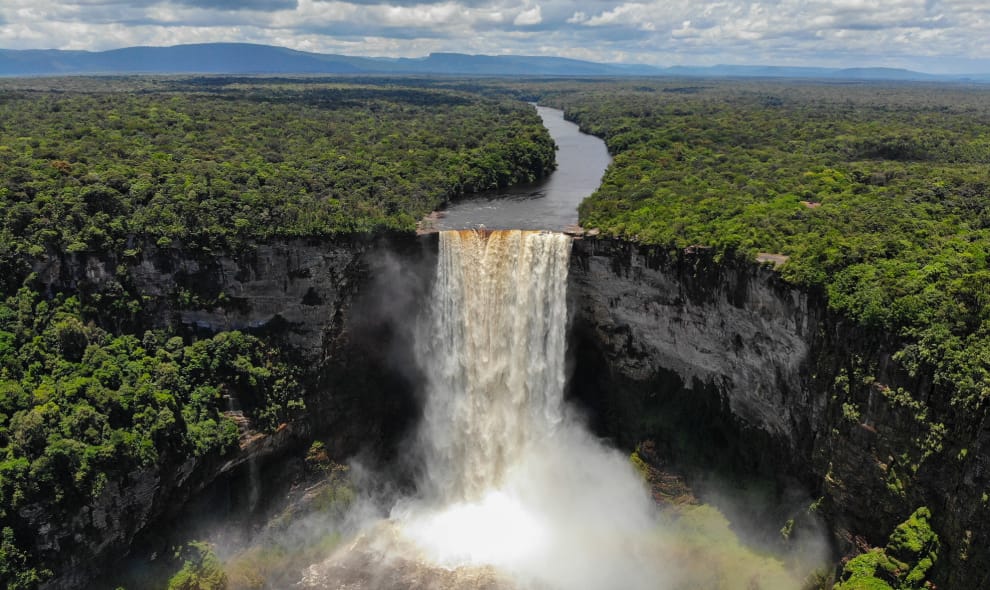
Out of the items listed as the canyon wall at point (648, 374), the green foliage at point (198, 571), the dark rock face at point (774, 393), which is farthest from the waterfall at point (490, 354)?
the green foliage at point (198, 571)

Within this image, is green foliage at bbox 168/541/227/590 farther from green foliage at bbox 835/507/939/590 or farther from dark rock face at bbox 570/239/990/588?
green foliage at bbox 835/507/939/590

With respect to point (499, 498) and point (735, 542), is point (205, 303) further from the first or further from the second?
point (735, 542)

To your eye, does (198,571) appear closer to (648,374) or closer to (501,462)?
(501,462)

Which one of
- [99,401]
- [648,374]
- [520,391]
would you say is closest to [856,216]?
[648,374]

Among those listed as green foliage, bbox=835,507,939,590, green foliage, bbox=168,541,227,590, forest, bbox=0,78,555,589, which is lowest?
green foliage, bbox=168,541,227,590

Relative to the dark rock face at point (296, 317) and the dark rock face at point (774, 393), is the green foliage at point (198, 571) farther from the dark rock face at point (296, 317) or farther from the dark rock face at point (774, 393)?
the dark rock face at point (774, 393)

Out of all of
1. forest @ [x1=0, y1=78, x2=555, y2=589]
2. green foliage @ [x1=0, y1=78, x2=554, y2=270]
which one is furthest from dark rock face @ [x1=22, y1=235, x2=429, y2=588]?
green foliage @ [x1=0, y1=78, x2=554, y2=270]
